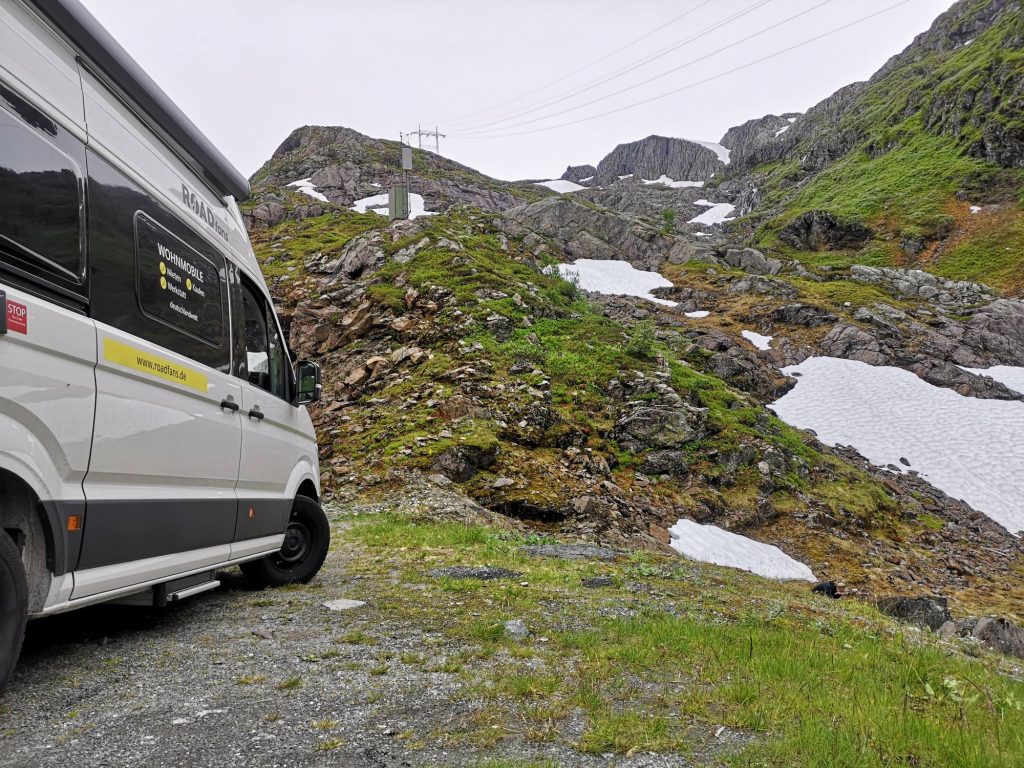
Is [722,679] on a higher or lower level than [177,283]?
lower

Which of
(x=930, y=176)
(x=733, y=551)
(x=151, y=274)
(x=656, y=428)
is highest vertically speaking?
(x=930, y=176)

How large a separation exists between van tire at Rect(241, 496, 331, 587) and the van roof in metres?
3.60

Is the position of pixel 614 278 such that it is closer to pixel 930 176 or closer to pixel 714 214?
pixel 930 176

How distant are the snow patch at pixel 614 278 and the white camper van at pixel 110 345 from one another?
109 ft

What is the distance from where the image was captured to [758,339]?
1272 inches

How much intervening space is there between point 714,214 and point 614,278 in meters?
78.7

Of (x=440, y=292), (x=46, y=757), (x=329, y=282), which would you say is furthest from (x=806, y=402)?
(x=46, y=757)

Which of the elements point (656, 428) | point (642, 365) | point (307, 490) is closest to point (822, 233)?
point (642, 365)

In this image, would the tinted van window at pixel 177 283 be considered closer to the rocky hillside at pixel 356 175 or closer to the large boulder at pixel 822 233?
the rocky hillside at pixel 356 175

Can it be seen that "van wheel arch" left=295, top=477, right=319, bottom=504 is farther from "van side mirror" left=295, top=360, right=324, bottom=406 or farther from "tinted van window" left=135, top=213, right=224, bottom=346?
"tinted van window" left=135, top=213, right=224, bottom=346

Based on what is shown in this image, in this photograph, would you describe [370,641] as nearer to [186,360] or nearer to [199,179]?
[186,360]

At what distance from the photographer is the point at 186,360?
4.57 m

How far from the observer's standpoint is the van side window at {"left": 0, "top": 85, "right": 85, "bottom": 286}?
121 inches

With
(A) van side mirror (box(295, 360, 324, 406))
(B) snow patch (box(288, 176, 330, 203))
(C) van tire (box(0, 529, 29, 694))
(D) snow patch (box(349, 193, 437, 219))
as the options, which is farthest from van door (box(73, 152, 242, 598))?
(B) snow patch (box(288, 176, 330, 203))
